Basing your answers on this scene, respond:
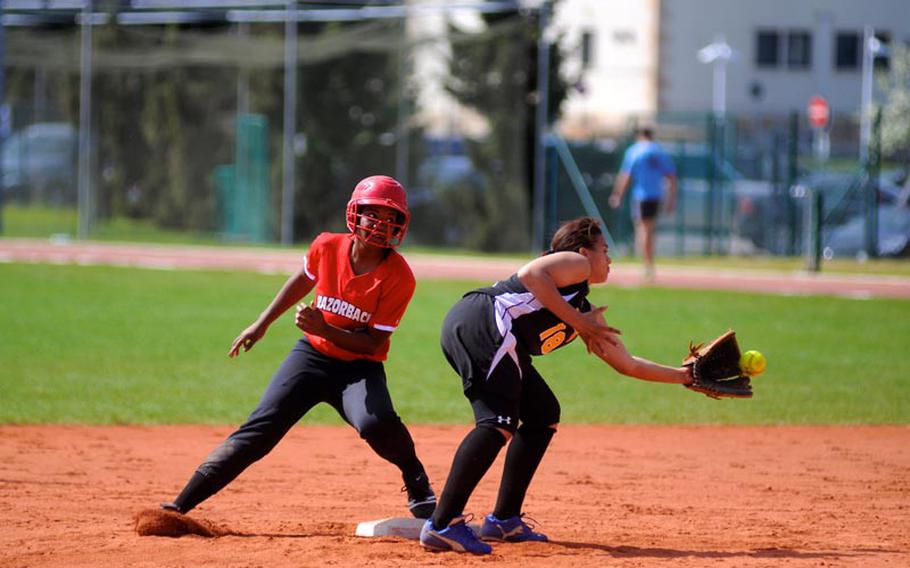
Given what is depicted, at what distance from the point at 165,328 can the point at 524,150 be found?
1340 cm

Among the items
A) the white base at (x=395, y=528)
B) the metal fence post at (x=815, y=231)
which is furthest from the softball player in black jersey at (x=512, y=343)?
the metal fence post at (x=815, y=231)

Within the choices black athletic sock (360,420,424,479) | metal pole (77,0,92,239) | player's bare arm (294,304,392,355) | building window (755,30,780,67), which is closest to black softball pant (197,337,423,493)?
black athletic sock (360,420,424,479)

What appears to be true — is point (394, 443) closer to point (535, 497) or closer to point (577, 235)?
point (577, 235)

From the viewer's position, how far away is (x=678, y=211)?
1144 inches

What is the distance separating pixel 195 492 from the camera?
22.2 ft

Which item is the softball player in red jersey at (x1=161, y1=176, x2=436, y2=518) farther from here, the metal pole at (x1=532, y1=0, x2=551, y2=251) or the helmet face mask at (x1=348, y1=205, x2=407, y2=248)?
the metal pole at (x1=532, y1=0, x2=551, y2=251)

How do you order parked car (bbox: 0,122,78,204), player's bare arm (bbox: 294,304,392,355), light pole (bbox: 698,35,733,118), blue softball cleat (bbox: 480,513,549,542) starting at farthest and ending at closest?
light pole (bbox: 698,35,733,118), parked car (bbox: 0,122,78,204), blue softball cleat (bbox: 480,513,549,542), player's bare arm (bbox: 294,304,392,355)

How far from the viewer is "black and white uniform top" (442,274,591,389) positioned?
650 cm

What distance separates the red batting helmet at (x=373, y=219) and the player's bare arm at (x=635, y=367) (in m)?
1.16

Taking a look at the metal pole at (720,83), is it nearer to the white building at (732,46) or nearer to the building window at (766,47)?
the white building at (732,46)

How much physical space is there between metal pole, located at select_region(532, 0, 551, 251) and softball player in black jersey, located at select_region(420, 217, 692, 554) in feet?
70.1

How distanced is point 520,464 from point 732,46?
48.7 meters

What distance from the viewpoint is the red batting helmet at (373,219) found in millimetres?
6641

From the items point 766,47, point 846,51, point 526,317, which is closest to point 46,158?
point 526,317
